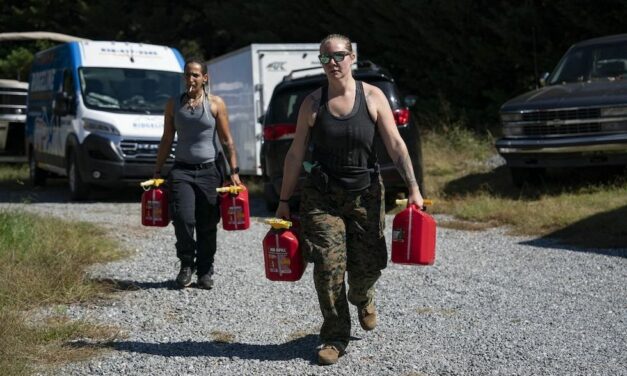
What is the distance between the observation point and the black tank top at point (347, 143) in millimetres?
6211

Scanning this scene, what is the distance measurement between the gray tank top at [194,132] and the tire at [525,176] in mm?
7216

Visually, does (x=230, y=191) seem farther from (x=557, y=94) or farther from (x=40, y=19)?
(x=40, y=19)

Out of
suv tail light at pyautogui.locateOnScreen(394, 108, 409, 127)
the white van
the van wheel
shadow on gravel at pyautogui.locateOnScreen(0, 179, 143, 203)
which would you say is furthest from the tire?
the van wheel

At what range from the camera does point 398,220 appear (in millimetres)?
6223

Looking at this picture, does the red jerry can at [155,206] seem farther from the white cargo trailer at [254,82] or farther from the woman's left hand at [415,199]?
the white cargo trailer at [254,82]

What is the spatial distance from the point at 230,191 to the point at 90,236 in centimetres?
364

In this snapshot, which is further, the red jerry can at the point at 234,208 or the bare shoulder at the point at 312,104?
the red jerry can at the point at 234,208

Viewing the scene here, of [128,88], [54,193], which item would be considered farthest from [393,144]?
[54,193]

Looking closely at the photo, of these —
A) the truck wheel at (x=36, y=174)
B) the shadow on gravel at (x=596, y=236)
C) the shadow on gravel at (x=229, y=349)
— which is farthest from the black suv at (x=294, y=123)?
the truck wheel at (x=36, y=174)

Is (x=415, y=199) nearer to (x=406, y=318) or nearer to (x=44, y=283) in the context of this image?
(x=406, y=318)

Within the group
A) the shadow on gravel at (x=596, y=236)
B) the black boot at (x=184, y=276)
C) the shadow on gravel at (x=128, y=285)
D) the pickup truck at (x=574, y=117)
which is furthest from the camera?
the pickup truck at (x=574, y=117)

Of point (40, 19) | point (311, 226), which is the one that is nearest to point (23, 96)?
point (40, 19)

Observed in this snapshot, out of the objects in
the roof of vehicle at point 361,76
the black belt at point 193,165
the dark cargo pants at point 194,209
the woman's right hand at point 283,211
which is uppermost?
the roof of vehicle at point 361,76

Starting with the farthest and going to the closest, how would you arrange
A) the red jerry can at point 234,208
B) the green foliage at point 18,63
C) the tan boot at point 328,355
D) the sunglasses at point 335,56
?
the green foliage at point 18,63 < the red jerry can at point 234,208 < the tan boot at point 328,355 < the sunglasses at point 335,56
